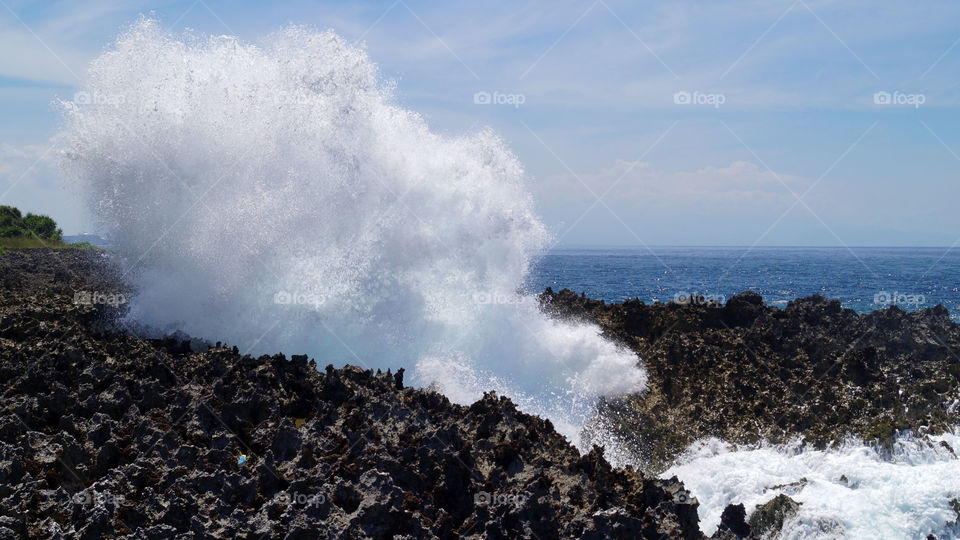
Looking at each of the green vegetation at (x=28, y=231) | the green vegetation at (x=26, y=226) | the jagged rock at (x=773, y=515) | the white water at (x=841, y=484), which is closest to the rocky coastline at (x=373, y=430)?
the jagged rock at (x=773, y=515)

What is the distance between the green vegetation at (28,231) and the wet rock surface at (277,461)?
4760 centimetres

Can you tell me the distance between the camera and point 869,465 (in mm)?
10930

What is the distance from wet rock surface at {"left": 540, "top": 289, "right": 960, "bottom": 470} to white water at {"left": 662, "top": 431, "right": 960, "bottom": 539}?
378 mm

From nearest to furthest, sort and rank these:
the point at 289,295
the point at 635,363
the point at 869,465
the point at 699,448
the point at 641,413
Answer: the point at 869,465 < the point at 699,448 < the point at 641,413 < the point at 635,363 < the point at 289,295

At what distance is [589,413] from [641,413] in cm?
122

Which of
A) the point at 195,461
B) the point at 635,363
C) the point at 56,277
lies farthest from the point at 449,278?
the point at 56,277

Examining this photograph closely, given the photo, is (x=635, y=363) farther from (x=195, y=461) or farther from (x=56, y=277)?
(x=56, y=277)

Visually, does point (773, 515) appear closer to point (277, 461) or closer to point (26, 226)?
point (277, 461)

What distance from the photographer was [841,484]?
416 inches

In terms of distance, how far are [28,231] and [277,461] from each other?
204ft

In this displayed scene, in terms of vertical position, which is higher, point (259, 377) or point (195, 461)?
point (259, 377)

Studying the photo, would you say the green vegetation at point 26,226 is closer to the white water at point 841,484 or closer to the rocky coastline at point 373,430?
the rocky coastline at point 373,430

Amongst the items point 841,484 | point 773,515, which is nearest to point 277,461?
point 773,515

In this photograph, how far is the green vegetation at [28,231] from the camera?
5319 centimetres
